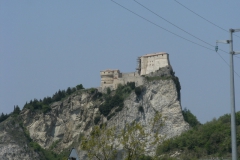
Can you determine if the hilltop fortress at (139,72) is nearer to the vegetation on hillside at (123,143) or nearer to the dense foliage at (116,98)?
the dense foliage at (116,98)

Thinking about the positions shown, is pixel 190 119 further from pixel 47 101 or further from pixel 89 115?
pixel 47 101

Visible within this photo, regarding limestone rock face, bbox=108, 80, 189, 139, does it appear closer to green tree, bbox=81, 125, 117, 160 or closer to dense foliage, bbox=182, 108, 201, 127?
dense foliage, bbox=182, 108, 201, 127

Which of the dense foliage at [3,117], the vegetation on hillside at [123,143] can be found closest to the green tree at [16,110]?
the dense foliage at [3,117]

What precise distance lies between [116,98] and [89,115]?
7.48m

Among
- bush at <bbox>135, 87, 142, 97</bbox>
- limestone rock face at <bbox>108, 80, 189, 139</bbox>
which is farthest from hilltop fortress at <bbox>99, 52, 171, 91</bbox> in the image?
limestone rock face at <bbox>108, 80, 189, 139</bbox>

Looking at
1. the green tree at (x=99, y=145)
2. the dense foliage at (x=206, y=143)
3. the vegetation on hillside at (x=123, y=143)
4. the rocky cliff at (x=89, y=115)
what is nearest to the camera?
the vegetation on hillside at (x=123, y=143)

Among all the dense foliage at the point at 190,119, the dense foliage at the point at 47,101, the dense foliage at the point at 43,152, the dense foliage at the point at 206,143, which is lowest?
the dense foliage at the point at 43,152

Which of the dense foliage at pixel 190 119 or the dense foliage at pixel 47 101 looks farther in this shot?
the dense foliage at pixel 47 101

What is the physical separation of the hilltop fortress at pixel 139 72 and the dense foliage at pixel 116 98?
3.64ft

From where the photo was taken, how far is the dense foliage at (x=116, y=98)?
4247 inches

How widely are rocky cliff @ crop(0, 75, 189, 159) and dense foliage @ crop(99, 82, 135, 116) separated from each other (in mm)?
716

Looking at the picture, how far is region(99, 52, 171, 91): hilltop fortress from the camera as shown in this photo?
357ft

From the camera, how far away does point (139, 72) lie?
367 ft

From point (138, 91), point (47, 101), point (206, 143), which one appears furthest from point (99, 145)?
point (47, 101)
